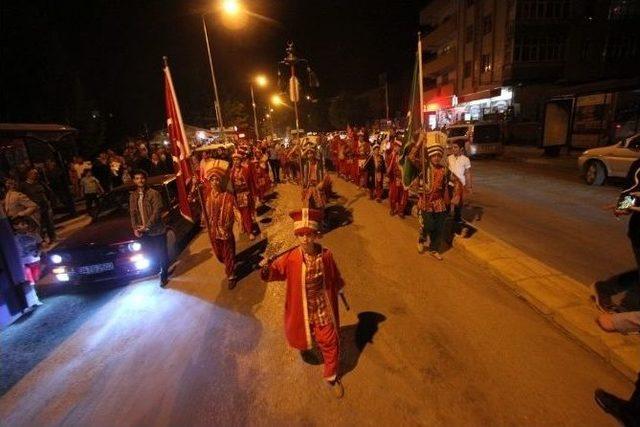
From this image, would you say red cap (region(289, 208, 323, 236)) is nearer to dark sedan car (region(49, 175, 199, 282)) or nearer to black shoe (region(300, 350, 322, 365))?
black shoe (region(300, 350, 322, 365))

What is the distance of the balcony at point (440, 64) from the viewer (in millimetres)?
38531

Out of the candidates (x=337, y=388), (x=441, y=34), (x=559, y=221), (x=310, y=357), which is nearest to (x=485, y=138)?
(x=559, y=221)

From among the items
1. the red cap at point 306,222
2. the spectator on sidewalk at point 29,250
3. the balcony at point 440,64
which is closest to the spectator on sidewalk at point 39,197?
the spectator on sidewalk at point 29,250

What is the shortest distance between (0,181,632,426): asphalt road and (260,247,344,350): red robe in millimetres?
502

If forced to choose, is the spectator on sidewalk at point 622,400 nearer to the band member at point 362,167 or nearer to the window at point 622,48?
the band member at point 362,167

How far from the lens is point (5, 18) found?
17.9m

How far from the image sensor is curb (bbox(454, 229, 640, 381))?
3.53 metres

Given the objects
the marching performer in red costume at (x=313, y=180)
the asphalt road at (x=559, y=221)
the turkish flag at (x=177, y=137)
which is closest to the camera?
the asphalt road at (x=559, y=221)

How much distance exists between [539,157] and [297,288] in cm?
1981

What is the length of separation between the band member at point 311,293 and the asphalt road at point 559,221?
12.8ft

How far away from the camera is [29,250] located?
23.9 ft

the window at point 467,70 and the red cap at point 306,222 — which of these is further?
the window at point 467,70

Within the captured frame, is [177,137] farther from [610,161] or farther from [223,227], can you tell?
[610,161]

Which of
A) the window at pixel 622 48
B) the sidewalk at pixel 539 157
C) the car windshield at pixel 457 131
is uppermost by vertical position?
the window at pixel 622 48
